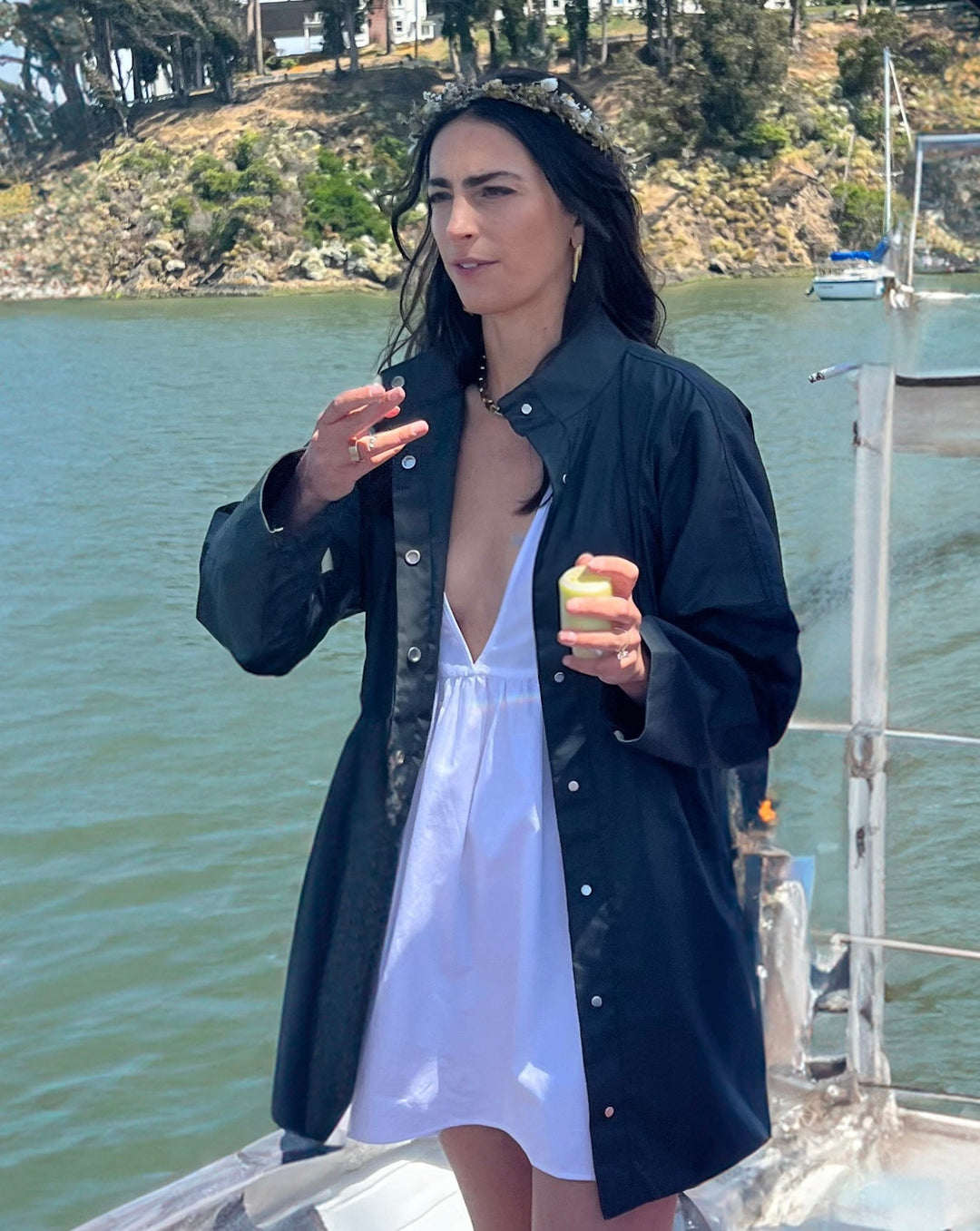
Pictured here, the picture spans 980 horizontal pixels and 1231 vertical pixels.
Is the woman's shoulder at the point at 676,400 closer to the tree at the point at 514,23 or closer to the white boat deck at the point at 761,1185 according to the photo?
the white boat deck at the point at 761,1185

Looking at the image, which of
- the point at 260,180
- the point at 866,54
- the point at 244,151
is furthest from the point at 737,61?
the point at 244,151

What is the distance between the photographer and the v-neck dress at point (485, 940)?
4.19 feet

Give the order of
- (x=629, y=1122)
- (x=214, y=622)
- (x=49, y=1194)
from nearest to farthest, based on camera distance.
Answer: (x=629, y=1122), (x=214, y=622), (x=49, y=1194)

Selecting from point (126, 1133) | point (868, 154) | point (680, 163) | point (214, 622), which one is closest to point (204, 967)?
point (126, 1133)

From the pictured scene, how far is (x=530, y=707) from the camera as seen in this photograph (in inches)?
50.7

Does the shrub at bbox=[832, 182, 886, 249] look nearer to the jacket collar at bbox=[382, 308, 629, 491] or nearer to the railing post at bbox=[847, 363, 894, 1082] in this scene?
the railing post at bbox=[847, 363, 894, 1082]

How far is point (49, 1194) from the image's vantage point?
3969 millimetres

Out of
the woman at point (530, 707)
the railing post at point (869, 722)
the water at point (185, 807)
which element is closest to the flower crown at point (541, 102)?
the woman at point (530, 707)

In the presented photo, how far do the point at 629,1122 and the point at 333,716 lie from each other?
6.57m

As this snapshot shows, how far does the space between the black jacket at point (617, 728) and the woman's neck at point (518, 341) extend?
0.13 feet

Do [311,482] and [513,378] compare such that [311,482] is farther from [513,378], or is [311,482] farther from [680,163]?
[680,163]

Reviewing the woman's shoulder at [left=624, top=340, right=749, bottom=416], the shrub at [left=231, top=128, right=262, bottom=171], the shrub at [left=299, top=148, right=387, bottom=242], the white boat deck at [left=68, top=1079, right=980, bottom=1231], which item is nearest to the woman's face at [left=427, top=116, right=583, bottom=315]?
the woman's shoulder at [left=624, top=340, right=749, bottom=416]

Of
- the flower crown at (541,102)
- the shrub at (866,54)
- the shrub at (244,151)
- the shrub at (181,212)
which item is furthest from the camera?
the shrub at (244,151)

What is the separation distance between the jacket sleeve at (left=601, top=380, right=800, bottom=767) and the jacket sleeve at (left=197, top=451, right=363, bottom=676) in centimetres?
27
